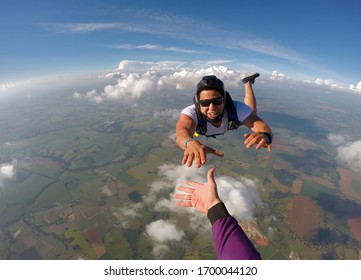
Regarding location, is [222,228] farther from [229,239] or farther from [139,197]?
[139,197]

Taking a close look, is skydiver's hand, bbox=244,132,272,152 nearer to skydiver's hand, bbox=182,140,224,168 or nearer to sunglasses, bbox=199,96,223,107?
skydiver's hand, bbox=182,140,224,168

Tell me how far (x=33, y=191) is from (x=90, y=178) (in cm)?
1478

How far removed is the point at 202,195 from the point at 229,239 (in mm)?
667

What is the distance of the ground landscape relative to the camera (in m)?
35.9

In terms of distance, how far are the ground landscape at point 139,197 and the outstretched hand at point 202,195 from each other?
34.2 metres

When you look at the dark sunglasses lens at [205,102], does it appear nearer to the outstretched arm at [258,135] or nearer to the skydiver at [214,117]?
the skydiver at [214,117]

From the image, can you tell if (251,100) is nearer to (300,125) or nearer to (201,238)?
(201,238)

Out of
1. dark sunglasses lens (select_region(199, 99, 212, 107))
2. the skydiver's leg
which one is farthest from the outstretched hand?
the skydiver's leg

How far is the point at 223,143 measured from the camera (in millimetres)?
85125

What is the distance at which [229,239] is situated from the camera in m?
1.88

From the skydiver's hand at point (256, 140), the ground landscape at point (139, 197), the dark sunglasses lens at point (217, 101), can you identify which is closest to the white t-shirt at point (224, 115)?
the dark sunglasses lens at point (217, 101)

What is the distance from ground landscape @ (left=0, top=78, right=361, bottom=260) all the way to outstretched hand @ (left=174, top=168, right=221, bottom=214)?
34158mm

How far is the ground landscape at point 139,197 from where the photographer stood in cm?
3588

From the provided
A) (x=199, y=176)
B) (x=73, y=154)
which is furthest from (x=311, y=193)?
(x=73, y=154)
